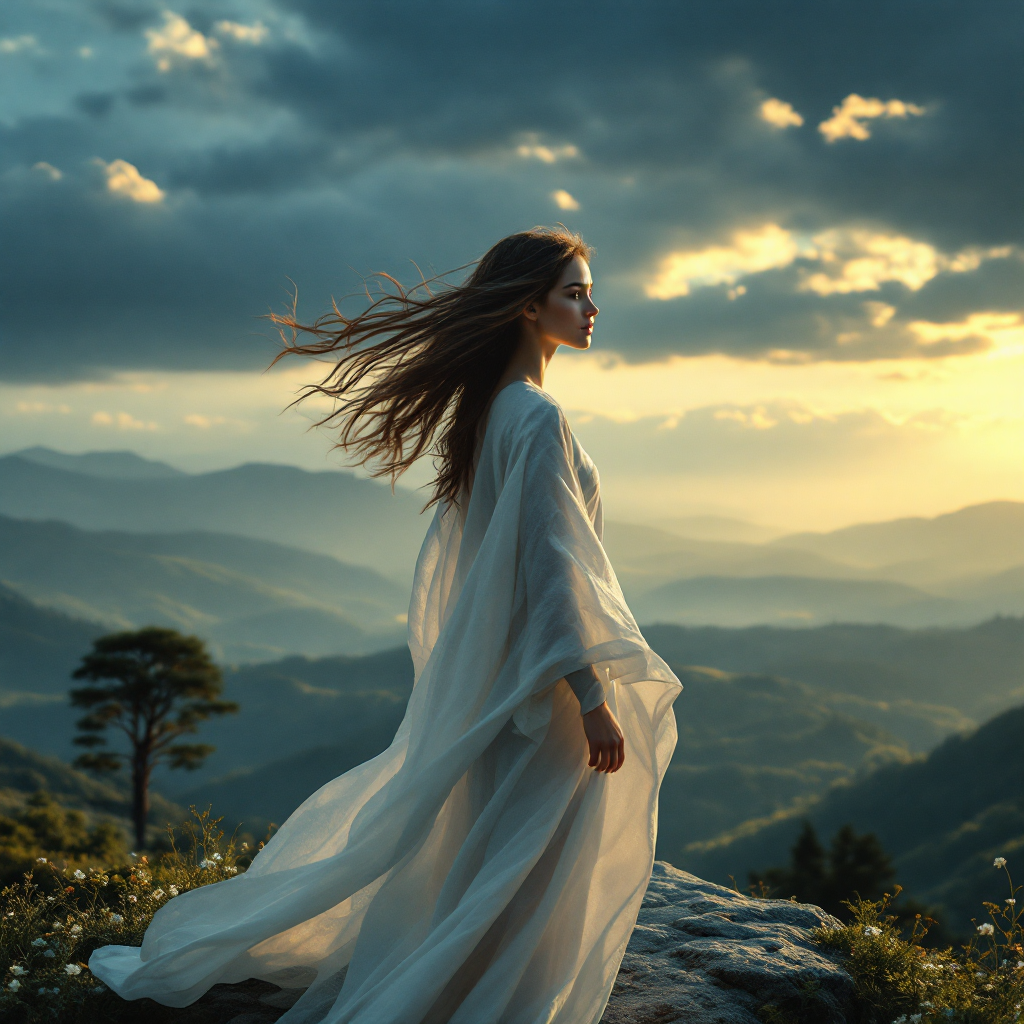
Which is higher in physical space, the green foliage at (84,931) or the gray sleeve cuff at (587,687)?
the gray sleeve cuff at (587,687)

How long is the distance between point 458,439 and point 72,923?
275 centimetres

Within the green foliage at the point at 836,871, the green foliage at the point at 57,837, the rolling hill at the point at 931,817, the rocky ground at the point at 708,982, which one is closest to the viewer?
the rocky ground at the point at 708,982

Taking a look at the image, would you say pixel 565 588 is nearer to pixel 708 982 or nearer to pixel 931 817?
pixel 708 982

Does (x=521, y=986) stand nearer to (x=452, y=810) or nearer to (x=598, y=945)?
(x=598, y=945)

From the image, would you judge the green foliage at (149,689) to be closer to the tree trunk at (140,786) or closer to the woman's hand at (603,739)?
the tree trunk at (140,786)

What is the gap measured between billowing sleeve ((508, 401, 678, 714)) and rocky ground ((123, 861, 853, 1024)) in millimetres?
1218

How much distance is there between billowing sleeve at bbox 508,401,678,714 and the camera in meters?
2.69

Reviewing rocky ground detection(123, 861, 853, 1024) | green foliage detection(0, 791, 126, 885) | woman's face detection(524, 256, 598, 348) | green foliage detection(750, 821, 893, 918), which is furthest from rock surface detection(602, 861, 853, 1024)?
green foliage detection(750, 821, 893, 918)

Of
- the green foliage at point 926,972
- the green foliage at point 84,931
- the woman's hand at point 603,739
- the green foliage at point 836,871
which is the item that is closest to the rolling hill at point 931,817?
the green foliage at point 836,871

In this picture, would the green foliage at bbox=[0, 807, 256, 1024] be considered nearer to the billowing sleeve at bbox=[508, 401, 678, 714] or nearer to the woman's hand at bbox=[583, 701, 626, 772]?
the woman's hand at bbox=[583, 701, 626, 772]

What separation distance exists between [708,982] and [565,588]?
169cm

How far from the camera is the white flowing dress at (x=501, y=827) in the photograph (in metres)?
2.67

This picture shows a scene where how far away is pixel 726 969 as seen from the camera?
331 cm

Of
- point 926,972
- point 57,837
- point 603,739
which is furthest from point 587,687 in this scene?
point 57,837
